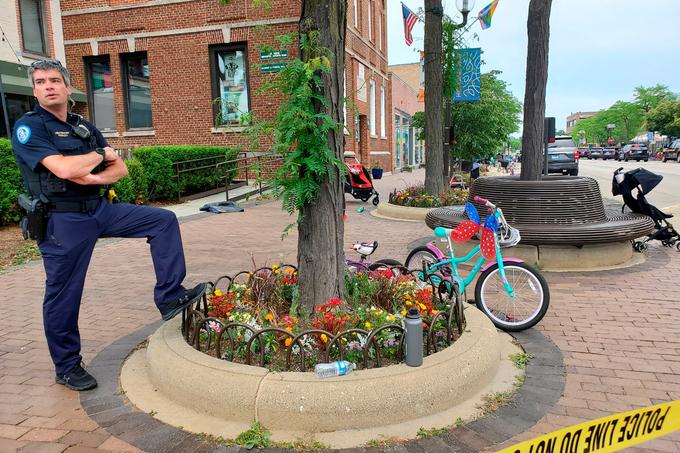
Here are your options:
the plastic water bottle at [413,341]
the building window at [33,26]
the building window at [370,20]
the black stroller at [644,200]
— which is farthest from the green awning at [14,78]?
the plastic water bottle at [413,341]

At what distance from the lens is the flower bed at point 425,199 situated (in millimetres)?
11766

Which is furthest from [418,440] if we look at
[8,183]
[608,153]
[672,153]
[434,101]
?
[608,153]

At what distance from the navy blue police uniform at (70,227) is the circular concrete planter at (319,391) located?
571 millimetres

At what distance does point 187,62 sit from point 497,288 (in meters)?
16.3

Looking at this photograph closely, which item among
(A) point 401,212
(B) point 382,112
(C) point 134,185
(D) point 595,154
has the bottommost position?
(D) point 595,154

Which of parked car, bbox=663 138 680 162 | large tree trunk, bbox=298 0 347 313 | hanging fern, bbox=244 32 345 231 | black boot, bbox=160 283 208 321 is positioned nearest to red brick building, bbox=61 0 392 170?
large tree trunk, bbox=298 0 347 313

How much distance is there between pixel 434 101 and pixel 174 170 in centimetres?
693

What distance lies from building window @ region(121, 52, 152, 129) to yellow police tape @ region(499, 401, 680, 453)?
19.3 meters

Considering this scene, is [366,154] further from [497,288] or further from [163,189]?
[497,288]

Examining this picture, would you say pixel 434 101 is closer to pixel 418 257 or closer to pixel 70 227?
pixel 418 257

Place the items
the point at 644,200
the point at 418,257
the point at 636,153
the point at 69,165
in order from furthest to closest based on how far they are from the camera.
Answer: the point at 636,153 → the point at 644,200 → the point at 418,257 → the point at 69,165

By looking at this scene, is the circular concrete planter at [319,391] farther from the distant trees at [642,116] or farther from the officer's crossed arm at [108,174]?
the distant trees at [642,116]

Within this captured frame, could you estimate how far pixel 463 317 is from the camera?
3723 mm

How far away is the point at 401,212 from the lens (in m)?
11.4
